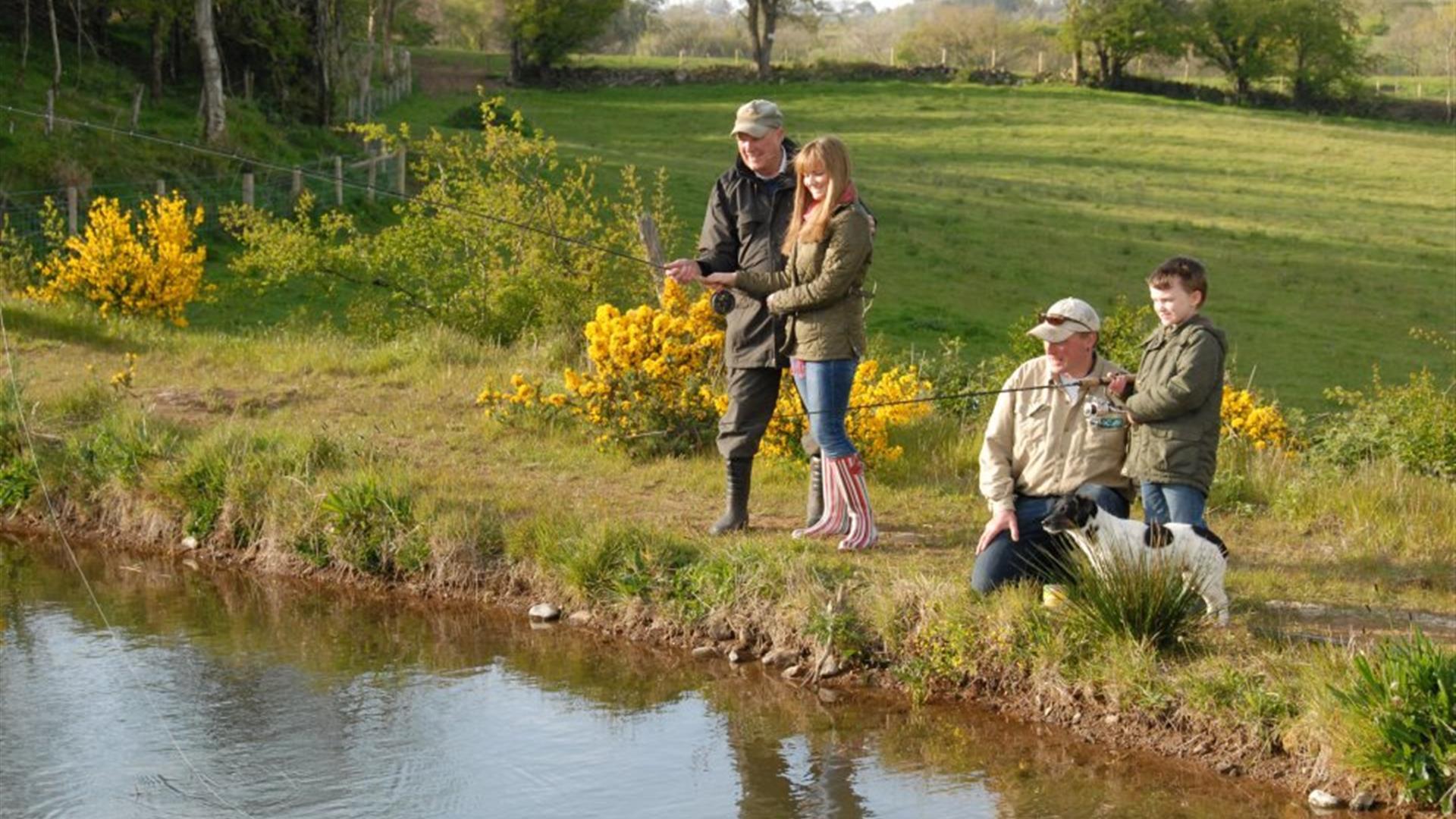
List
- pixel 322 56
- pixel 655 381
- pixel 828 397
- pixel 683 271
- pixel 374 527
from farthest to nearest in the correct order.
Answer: pixel 322 56, pixel 655 381, pixel 374 527, pixel 828 397, pixel 683 271

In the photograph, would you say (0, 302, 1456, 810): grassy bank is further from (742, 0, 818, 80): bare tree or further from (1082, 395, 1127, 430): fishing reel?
(742, 0, 818, 80): bare tree

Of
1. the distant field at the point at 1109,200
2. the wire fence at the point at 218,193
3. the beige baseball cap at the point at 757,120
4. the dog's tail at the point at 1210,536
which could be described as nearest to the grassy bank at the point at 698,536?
the dog's tail at the point at 1210,536

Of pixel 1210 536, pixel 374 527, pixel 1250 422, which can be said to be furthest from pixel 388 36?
pixel 1210 536

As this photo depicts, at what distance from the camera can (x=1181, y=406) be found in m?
7.25

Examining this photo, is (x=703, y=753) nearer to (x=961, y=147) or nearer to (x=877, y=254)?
(x=877, y=254)

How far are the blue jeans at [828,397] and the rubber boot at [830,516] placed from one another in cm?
18

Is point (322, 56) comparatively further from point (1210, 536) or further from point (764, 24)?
point (764, 24)

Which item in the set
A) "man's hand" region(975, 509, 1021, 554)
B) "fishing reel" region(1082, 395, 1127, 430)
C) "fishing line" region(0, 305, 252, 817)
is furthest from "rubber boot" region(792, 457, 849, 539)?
"fishing line" region(0, 305, 252, 817)

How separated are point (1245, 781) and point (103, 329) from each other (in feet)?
36.2

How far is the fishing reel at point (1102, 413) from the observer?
→ 744 cm

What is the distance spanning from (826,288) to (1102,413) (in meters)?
1.53

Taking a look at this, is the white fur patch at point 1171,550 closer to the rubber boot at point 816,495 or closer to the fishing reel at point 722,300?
the rubber boot at point 816,495

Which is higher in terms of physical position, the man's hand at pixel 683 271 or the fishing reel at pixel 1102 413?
the man's hand at pixel 683 271

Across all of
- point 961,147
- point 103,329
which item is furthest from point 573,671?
point 961,147
